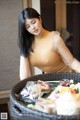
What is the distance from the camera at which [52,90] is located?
970mm

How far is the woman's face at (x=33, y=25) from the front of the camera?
127 centimetres

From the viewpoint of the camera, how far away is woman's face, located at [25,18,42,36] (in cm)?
127

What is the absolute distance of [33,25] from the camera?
1287mm

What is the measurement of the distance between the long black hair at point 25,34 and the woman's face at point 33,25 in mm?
17

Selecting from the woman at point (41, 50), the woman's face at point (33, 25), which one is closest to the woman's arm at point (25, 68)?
the woman at point (41, 50)

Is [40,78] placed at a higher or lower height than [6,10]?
lower

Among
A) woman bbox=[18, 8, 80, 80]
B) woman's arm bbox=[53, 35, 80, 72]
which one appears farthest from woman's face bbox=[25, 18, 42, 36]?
woman's arm bbox=[53, 35, 80, 72]

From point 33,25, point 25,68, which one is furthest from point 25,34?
point 25,68

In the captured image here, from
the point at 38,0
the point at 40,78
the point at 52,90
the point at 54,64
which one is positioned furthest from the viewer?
the point at 38,0

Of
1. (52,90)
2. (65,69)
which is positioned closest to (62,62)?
(65,69)

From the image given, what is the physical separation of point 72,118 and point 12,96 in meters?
0.26

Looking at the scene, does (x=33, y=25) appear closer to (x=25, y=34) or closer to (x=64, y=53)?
(x=25, y=34)

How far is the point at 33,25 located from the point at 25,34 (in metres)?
0.08

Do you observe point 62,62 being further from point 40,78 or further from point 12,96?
point 12,96
